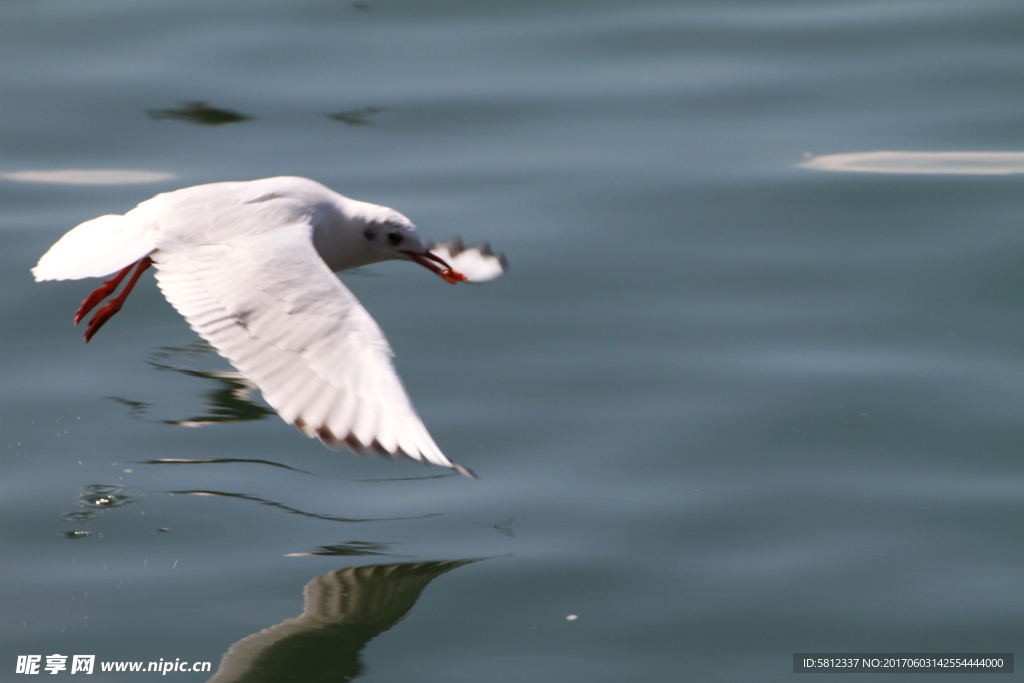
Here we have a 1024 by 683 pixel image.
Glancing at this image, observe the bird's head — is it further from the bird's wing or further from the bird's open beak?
the bird's wing

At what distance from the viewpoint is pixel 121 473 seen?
4020 millimetres

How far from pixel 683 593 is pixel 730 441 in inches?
32.4

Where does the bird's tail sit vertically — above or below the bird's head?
below

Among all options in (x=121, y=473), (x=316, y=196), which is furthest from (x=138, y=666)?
(x=316, y=196)

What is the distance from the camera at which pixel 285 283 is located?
3.72 metres

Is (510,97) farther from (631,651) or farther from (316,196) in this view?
(631,651)

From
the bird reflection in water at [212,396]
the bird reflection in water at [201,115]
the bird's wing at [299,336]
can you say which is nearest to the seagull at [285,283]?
the bird's wing at [299,336]

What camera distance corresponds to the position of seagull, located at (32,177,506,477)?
3408 millimetres

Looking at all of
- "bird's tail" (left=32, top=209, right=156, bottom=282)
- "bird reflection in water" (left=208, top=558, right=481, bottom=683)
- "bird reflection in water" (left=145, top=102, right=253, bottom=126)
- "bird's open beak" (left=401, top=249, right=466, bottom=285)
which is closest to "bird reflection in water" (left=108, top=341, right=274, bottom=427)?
"bird's tail" (left=32, top=209, right=156, bottom=282)

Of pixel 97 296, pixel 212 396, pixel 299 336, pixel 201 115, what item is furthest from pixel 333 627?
pixel 201 115

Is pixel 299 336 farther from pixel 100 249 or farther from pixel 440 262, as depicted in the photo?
pixel 440 262

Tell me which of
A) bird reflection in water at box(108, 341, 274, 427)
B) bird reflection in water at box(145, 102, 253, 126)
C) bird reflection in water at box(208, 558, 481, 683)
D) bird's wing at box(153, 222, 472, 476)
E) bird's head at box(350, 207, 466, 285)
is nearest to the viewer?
bird reflection in water at box(208, 558, 481, 683)

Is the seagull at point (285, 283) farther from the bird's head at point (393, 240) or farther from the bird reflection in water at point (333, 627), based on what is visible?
the bird reflection in water at point (333, 627)

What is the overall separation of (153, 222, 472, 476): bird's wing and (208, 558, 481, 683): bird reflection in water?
1.33 ft
